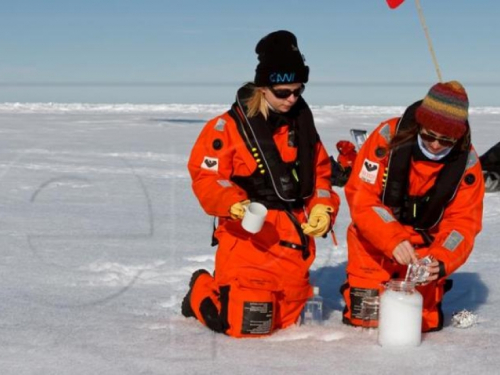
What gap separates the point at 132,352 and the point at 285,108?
1.20m

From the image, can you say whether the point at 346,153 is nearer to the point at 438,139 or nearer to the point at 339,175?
the point at 339,175

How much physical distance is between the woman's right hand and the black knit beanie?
830 mm

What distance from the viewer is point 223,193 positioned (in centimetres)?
308

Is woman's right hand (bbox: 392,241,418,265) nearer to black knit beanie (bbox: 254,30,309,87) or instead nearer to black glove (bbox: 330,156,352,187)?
black knit beanie (bbox: 254,30,309,87)

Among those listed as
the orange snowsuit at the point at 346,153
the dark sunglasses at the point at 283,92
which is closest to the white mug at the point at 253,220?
the dark sunglasses at the point at 283,92

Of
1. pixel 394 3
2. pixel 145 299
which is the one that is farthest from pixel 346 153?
pixel 145 299

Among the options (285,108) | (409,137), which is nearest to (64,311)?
(285,108)

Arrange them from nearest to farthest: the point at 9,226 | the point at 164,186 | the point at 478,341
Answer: the point at 478,341
the point at 9,226
the point at 164,186

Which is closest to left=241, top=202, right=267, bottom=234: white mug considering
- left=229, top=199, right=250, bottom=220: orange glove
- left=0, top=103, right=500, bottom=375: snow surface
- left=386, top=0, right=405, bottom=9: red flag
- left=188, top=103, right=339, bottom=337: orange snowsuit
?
left=229, top=199, right=250, bottom=220: orange glove

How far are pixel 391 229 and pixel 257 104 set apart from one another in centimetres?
79

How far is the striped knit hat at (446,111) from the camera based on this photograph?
2.92m

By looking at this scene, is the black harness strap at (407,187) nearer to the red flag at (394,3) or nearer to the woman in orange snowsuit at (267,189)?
the woman in orange snowsuit at (267,189)

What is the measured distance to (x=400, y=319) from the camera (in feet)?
9.52

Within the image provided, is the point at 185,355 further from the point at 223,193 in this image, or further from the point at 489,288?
the point at 489,288
